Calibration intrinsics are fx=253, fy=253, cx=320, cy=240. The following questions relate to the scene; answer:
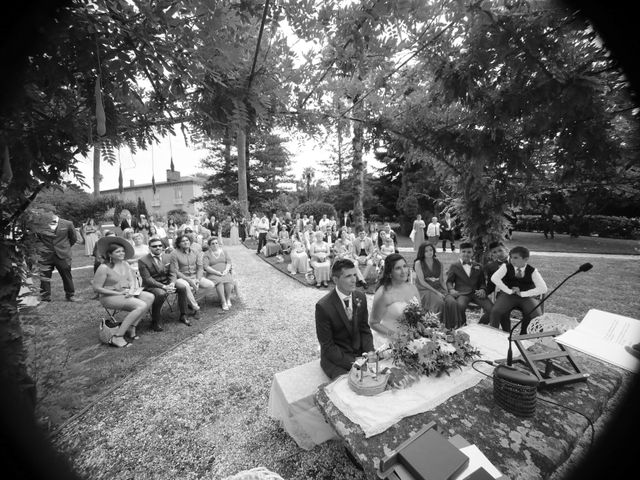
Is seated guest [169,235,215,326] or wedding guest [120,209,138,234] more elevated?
wedding guest [120,209,138,234]

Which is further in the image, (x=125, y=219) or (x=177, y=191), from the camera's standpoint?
(x=177, y=191)

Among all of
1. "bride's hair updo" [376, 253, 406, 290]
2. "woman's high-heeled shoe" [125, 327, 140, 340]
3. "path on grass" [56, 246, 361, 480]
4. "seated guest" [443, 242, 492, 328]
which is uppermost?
"bride's hair updo" [376, 253, 406, 290]

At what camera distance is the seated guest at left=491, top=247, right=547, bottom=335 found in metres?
4.52

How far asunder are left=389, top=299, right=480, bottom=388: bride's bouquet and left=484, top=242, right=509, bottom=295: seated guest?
333 centimetres

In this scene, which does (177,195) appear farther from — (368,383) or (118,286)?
(368,383)

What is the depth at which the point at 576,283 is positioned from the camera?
8219mm

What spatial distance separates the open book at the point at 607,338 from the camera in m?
2.36

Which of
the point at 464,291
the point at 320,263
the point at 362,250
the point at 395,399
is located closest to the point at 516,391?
the point at 395,399

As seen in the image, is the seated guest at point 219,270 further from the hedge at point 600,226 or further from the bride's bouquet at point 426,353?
the hedge at point 600,226

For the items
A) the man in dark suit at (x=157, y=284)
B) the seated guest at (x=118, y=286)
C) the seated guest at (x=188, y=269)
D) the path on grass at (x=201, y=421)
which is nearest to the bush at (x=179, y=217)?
the seated guest at (x=188, y=269)

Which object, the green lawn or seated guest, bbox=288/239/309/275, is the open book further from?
seated guest, bbox=288/239/309/275

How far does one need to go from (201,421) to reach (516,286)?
547 cm

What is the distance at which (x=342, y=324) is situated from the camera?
10.2 feet

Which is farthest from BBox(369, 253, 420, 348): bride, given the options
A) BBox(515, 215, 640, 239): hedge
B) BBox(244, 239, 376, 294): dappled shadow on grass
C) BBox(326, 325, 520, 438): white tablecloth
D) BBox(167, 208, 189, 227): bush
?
BBox(167, 208, 189, 227): bush
